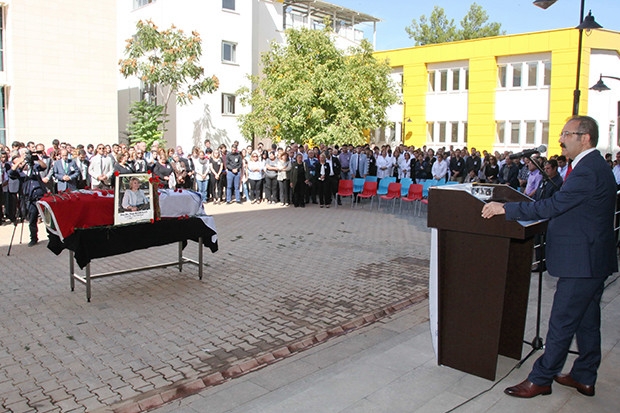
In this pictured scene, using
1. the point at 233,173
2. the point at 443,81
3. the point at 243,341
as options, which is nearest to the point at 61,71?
the point at 233,173

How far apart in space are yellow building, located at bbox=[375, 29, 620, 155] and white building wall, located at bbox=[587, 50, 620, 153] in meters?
0.05

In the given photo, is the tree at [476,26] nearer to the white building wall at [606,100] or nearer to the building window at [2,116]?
the white building wall at [606,100]

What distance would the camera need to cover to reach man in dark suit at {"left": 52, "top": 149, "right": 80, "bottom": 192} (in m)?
13.8

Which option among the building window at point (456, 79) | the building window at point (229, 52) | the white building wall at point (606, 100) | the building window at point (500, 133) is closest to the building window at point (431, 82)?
the building window at point (456, 79)

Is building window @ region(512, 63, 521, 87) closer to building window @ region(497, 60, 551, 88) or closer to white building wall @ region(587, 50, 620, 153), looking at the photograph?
building window @ region(497, 60, 551, 88)

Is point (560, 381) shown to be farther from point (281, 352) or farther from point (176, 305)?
point (176, 305)

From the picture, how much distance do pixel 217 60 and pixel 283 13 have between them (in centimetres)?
789

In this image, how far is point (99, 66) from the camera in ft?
71.3

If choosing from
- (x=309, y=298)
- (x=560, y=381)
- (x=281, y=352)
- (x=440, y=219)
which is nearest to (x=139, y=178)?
(x=309, y=298)

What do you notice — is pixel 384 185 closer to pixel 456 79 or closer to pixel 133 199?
→ pixel 133 199

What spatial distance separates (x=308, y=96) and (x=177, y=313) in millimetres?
17890

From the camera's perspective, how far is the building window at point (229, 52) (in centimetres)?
2814

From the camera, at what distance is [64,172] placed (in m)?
13.9

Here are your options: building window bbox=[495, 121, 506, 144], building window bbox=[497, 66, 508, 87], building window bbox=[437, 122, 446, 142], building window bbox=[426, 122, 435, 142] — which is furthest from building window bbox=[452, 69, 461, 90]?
building window bbox=[495, 121, 506, 144]
